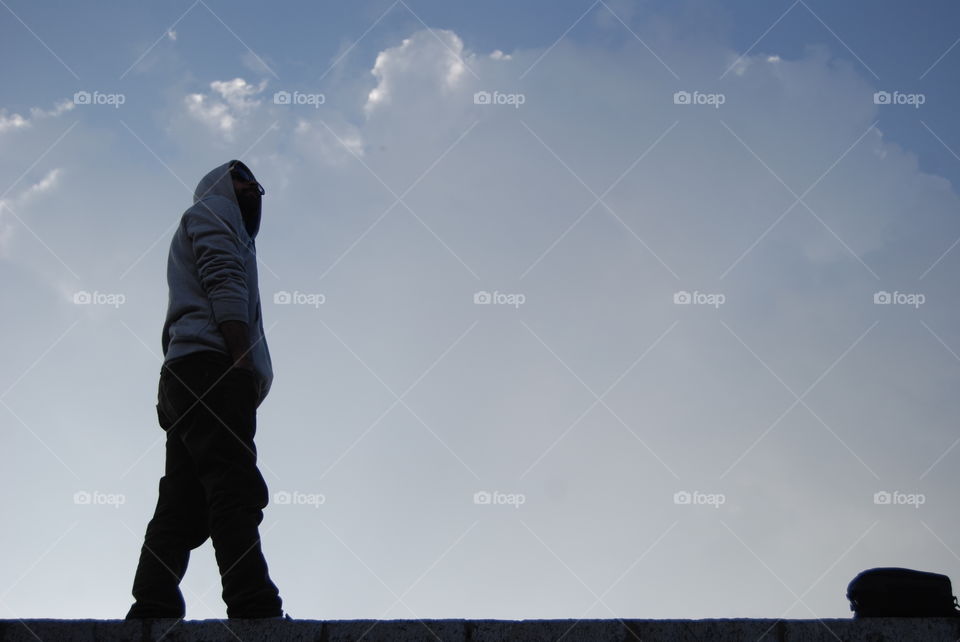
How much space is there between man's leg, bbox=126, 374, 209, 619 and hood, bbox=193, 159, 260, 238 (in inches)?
35.3

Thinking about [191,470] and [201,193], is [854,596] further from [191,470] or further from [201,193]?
[201,193]

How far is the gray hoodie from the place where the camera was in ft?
12.6

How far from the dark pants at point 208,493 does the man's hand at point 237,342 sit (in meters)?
0.04

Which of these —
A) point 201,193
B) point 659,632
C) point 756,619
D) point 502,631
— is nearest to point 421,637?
point 502,631

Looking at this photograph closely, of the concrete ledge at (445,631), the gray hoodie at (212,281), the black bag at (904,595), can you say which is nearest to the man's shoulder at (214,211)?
the gray hoodie at (212,281)

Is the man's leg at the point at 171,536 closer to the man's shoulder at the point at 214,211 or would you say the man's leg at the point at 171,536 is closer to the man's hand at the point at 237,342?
the man's hand at the point at 237,342

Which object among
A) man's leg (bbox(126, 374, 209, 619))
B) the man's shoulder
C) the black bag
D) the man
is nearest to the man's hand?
the man

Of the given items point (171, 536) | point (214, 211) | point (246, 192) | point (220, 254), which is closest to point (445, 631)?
point (171, 536)

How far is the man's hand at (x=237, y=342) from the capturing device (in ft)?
12.5

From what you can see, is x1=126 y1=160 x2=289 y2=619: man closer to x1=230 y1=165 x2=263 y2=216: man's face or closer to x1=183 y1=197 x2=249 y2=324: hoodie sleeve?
x1=183 y1=197 x2=249 y2=324: hoodie sleeve

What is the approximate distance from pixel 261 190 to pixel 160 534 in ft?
5.62

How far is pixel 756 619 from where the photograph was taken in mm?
3260

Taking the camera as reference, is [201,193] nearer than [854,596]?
No

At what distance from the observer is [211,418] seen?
3.71 metres
